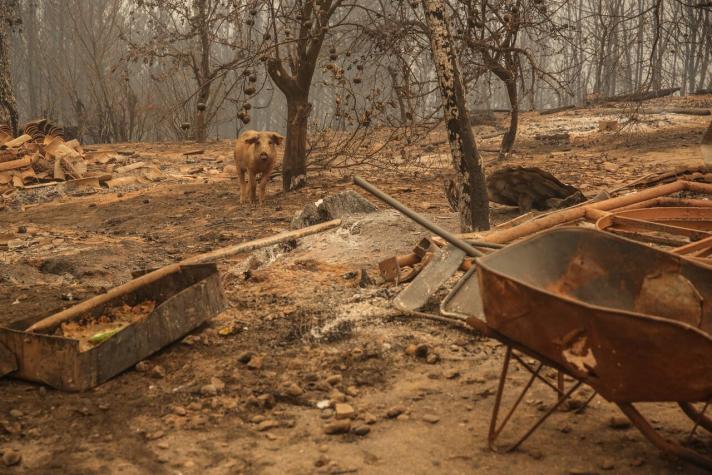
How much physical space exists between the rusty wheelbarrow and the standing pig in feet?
24.1

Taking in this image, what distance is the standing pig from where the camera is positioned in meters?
11.1

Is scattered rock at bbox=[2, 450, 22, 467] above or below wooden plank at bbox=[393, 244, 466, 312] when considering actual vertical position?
below

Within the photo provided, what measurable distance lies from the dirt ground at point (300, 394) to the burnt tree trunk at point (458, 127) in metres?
0.55

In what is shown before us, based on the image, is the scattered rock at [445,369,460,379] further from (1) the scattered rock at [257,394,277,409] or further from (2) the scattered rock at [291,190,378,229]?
(2) the scattered rock at [291,190,378,229]

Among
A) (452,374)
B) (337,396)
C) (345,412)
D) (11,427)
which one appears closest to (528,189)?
(452,374)

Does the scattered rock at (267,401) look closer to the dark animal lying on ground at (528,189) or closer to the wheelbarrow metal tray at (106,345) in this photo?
the wheelbarrow metal tray at (106,345)

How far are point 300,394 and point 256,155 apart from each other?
23.6 feet

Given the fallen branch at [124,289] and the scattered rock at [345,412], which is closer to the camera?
the scattered rock at [345,412]

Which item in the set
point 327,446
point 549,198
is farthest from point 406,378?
point 549,198

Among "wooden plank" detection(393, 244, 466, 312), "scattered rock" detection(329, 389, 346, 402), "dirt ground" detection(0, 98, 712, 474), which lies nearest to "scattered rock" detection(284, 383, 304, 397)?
"dirt ground" detection(0, 98, 712, 474)

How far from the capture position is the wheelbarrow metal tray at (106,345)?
4355mm

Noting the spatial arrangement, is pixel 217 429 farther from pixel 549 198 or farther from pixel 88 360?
pixel 549 198

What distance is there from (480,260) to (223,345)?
90.7 inches

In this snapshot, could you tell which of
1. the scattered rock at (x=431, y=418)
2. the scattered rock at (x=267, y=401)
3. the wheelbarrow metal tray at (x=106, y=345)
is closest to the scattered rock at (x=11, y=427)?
the wheelbarrow metal tray at (x=106, y=345)
